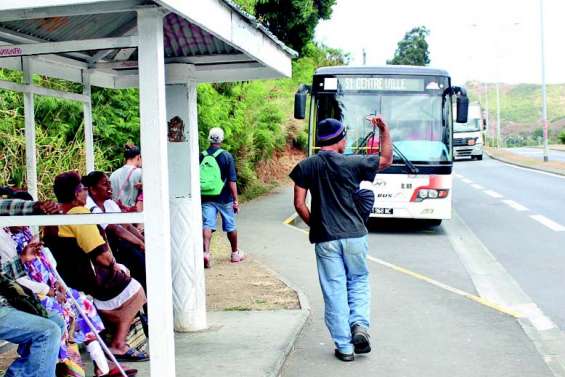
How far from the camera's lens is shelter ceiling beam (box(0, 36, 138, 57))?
4.61 meters

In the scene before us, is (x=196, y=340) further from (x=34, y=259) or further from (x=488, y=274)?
(x=488, y=274)

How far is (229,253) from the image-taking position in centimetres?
1172

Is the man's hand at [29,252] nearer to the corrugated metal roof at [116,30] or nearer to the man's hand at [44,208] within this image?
the man's hand at [44,208]

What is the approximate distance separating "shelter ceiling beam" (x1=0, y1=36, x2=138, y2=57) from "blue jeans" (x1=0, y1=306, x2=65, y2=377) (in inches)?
63.4

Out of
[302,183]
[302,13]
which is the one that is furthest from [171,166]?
[302,13]

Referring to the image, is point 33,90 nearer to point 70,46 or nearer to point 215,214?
point 70,46

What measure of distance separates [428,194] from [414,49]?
6593 centimetres

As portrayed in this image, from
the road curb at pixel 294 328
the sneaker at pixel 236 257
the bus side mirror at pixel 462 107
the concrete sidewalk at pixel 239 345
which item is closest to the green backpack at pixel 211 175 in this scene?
the sneaker at pixel 236 257

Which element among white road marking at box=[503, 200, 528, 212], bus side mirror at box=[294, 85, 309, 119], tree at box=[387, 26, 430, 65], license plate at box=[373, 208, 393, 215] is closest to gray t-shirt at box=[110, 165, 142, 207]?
bus side mirror at box=[294, 85, 309, 119]

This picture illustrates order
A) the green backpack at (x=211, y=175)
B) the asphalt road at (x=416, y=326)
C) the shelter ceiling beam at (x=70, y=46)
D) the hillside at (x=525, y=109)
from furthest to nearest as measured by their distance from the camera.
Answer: the hillside at (x=525, y=109)
the green backpack at (x=211, y=175)
the asphalt road at (x=416, y=326)
the shelter ceiling beam at (x=70, y=46)

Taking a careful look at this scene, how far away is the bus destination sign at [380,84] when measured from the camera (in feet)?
47.0

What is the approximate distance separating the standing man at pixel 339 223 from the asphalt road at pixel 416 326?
33 cm

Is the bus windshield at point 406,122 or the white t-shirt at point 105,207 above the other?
the bus windshield at point 406,122

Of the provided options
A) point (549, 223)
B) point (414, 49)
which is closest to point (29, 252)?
point (549, 223)
